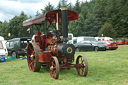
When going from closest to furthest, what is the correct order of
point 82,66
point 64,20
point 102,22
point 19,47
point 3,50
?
point 64,20
point 82,66
point 3,50
point 19,47
point 102,22

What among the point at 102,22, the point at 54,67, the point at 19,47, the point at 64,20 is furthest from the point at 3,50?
the point at 102,22

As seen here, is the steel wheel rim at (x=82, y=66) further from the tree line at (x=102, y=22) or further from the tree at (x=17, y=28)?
the tree line at (x=102, y=22)

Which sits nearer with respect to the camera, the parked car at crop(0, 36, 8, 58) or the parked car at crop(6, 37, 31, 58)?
the parked car at crop(0, 36, 8, 58)

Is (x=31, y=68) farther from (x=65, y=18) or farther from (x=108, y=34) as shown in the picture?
(x=108, y=34)

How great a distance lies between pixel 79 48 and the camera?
20.1m

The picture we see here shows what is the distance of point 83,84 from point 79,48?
14513mm

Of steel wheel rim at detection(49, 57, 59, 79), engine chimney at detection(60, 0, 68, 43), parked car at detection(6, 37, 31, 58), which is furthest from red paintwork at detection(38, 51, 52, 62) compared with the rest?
parked car at detection(6, 37, 31, 58)

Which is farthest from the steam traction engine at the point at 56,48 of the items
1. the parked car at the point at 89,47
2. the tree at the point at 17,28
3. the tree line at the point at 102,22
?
the tree line at the point at 102,22

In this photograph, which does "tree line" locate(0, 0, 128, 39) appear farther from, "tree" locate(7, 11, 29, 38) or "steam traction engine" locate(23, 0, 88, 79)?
"steam traction engine" locate(23, 0, 88, 79)

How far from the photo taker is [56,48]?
23.8 ft

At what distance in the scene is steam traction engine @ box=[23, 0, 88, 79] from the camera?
679cm

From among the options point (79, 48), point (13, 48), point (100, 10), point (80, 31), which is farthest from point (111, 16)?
point (13, 48)

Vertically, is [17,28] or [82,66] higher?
[17,28]

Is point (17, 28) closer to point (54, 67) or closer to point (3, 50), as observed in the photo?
point (3, 50)
